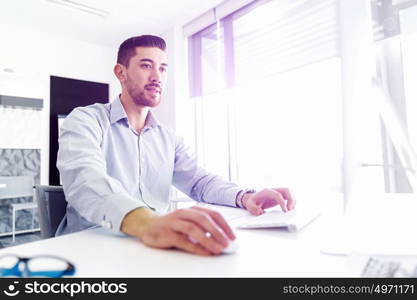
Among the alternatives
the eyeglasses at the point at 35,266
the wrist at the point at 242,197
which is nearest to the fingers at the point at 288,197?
the wrist at the point at 242,197

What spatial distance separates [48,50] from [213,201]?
3341 millimetres

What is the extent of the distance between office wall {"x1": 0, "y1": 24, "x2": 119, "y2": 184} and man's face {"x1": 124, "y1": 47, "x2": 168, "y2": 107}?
2.69 metres

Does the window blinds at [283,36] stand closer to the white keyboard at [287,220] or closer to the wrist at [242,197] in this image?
the wrist at [242,197]

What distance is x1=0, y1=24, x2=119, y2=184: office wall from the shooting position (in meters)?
3.31

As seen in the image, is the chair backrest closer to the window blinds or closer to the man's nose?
the man's nose

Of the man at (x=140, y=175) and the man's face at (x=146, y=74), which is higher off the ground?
the man's face at (x=146, y=74)

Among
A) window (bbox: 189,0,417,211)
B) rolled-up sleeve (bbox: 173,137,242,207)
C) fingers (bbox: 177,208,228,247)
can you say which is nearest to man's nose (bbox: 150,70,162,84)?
rolled-up sleeve (bbox: 173,137,242,207)

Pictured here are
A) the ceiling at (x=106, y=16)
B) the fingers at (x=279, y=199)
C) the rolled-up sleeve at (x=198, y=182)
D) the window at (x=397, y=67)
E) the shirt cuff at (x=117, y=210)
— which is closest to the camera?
the shirt cuff at (x=117, y=210)

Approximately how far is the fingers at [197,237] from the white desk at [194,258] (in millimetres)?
16

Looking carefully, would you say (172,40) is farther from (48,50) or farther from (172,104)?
(48,50)

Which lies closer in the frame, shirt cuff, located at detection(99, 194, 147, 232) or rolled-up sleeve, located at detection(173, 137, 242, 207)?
shirt cuff, located at detection(99, 194, 147, 232)

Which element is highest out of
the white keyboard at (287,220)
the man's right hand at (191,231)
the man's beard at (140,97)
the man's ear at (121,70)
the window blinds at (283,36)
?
the window blinds at (283,36)

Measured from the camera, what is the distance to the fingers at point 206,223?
52 centimetres

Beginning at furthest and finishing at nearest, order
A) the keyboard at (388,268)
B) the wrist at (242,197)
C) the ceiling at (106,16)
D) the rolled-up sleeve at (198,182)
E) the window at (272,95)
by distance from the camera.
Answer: the ceiling at (106,16) → the window at (272,95) → the rolled-up sleeve at (198,182) → the wrist at (242,197) → the keyboard at (388,268)
